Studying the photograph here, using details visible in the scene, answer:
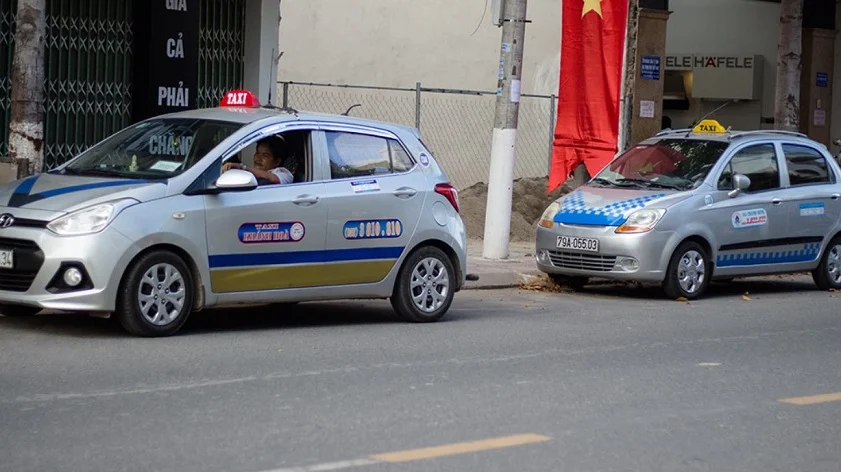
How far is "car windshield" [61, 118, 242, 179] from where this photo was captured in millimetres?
9859

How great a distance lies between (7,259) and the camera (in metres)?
9.16

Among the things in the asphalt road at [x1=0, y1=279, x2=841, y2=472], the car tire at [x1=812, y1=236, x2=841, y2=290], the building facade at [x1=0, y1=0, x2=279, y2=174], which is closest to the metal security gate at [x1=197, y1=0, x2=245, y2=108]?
the building facade at [x1=0, y1=0, x2=279, y2=174]

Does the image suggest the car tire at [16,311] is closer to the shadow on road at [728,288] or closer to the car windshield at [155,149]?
the car windshield at [155,149]

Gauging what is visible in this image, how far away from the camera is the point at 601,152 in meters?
18.4

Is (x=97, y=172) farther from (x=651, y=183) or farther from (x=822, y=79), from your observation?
(x=822, y=79)

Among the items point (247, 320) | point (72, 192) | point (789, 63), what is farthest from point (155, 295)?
point (789, 63)

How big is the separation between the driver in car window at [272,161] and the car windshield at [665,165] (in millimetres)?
5042

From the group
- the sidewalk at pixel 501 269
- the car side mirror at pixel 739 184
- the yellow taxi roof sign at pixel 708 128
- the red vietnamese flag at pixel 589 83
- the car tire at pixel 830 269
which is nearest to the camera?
the car side mirror at pixel 739 184

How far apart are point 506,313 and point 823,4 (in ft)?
62.2

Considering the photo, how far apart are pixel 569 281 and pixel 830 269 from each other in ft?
10.7

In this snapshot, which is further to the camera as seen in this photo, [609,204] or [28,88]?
[609,204]

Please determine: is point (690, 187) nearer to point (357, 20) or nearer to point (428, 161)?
point (428, 161)

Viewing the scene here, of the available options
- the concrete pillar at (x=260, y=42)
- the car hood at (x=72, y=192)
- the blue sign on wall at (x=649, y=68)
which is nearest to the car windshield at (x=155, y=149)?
the car hood at (x=72, y=192)

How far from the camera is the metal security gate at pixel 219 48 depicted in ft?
52.1
